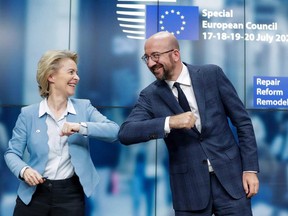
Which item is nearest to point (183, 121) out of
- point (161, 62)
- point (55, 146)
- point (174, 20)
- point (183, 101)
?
point (183, 101)

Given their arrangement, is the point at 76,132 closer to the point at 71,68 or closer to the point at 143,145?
the point at 71,68

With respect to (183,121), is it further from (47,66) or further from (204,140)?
(47,66)

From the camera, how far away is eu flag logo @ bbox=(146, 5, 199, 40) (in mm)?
4512

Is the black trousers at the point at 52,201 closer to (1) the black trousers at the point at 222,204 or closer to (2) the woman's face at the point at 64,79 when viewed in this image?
(2) the woman's face at the point at 64,79

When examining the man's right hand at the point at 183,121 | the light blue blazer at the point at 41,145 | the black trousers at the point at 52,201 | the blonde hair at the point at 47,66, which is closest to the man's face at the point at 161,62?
the man's right hand at the point at 183,121

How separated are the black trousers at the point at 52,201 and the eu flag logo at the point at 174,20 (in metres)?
2.40

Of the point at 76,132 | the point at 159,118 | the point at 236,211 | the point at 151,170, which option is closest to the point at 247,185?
the point at 236,211

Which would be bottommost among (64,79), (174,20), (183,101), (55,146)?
(55,146)

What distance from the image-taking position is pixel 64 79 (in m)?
2.65

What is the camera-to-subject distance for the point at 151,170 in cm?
450

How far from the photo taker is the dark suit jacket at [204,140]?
2.37 meters

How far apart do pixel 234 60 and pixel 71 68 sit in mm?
2382

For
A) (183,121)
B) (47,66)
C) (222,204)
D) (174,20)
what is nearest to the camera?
(183,121)

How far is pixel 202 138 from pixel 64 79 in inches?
35.4
